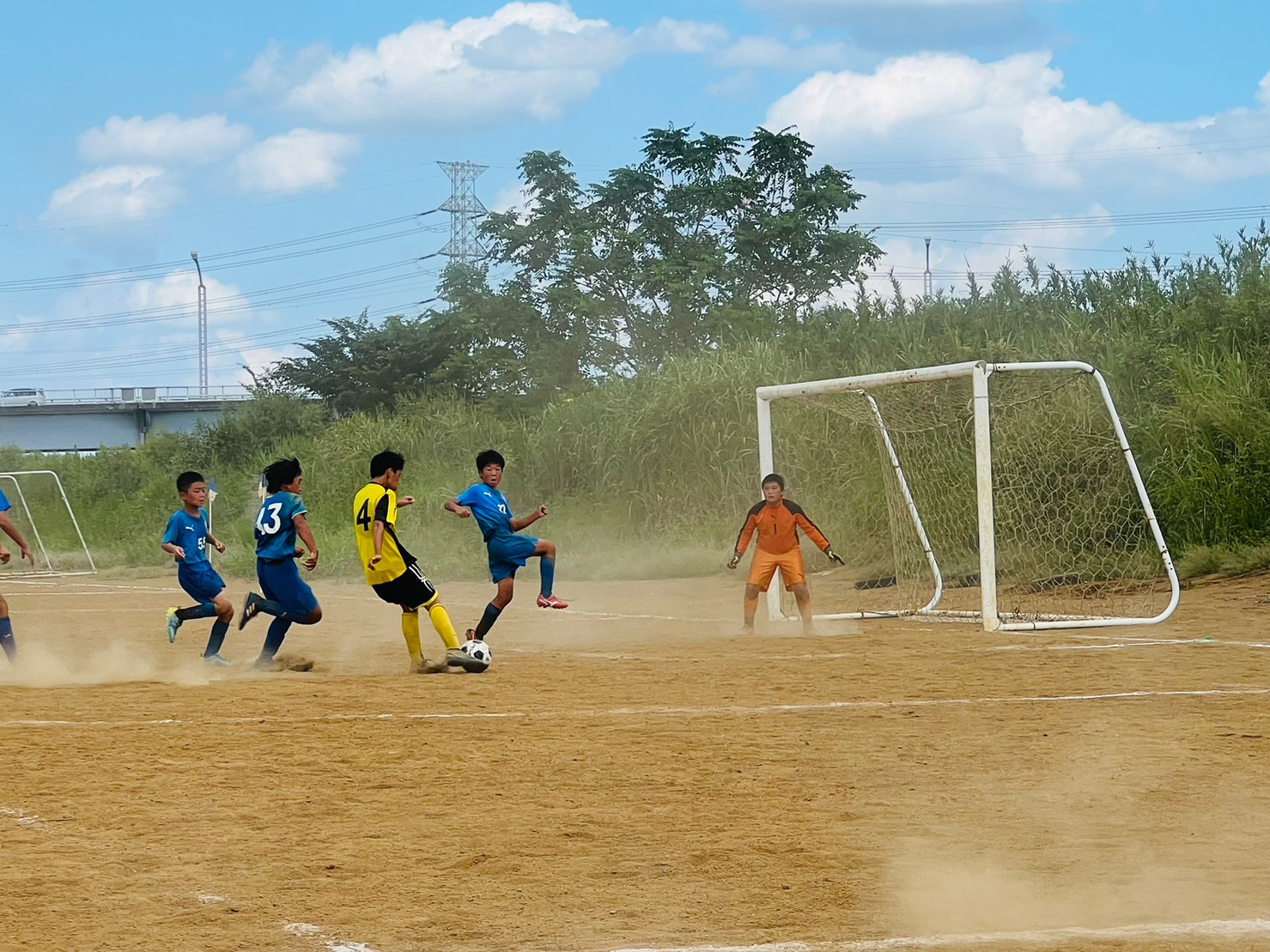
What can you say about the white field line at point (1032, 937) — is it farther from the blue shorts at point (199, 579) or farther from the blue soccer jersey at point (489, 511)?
the blue shorts at point (199, 579)

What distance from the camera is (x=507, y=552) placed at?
37.9 ft

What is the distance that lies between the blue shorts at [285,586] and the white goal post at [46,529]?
2136 centimetres

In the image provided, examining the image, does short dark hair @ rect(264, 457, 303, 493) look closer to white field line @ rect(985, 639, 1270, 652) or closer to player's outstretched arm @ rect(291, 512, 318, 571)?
player's outstretched arm @ rect(291, 512, 318, 571)

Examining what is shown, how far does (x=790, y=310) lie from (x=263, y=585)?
28188 millimetres

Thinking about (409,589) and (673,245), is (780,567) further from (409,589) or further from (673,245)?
(673,245)

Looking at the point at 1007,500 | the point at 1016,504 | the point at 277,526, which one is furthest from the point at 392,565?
the point at 1007,500

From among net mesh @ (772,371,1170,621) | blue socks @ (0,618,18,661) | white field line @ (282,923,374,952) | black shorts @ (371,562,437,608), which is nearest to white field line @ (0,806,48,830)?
white field line @ (282,923,374,952)

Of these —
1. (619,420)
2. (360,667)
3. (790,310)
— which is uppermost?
(790,310)

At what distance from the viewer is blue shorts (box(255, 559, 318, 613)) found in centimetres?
1091

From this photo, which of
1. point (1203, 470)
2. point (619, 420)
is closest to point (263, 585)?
point (1203, 470)

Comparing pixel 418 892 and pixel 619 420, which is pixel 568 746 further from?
pixel 619 420

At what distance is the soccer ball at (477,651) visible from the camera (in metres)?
10.5

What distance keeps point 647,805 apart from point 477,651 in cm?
454

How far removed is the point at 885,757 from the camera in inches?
276
